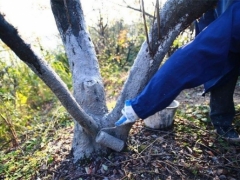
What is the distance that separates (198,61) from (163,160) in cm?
85

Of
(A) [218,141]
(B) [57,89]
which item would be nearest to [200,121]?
(A) [218,141]

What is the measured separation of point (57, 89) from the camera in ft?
4.03

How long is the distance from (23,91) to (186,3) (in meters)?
3.07

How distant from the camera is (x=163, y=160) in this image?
161 centimetres

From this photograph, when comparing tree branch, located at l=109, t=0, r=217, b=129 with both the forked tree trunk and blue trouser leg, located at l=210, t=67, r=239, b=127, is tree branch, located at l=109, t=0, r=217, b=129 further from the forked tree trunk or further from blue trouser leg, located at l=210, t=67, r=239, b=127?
blue trouser leg, located at l=210, t=67, r=239, b=127

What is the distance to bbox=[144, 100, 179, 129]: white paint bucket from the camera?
1.92 meters

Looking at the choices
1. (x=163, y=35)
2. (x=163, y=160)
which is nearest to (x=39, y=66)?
(x=163, y=35)

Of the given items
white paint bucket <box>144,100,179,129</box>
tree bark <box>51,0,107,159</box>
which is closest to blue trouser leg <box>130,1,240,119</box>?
tree bark <box>51,0,107,159</box>

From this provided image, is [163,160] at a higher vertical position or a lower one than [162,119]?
lower

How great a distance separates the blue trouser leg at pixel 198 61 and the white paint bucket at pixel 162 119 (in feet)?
2.32

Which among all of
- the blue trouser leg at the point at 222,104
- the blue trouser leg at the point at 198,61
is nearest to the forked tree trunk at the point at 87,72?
the blue trouser leg at the point at 198,61

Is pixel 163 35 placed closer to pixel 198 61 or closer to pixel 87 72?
pixel 198 61

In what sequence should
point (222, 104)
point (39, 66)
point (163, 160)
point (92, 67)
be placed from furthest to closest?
point (222, 104) < point (92, 67) < point (163, 160) < point (39, 66)

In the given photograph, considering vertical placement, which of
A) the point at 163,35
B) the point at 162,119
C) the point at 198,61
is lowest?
the point at 162,119
